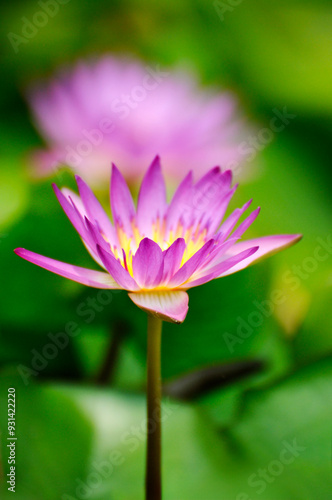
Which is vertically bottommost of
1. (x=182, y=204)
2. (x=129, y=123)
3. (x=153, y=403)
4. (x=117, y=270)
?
(x=153, y=403)

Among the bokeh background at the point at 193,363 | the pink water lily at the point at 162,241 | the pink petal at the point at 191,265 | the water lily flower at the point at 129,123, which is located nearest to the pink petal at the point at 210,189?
the pink water lily at the point at 162,241

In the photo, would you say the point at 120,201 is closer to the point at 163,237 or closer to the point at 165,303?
the point at 163,237

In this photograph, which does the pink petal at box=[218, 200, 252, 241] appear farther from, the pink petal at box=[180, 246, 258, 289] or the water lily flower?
the water lily flower

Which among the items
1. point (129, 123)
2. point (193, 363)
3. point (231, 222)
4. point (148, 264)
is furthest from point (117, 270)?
point (129, 123)

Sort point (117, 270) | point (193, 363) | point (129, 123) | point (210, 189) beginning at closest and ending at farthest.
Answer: point (117, 270), point (210, 189), point (193, 363), point (129, 123)

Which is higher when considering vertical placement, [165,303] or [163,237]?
[163,237]

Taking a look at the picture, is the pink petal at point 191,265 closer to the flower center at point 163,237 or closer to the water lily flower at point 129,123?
the flower center at point 163,237
